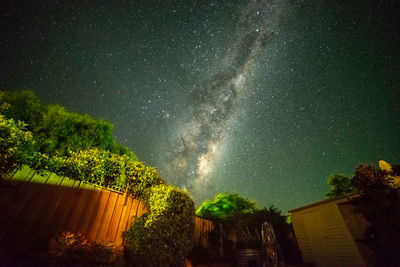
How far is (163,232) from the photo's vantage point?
5.93 m

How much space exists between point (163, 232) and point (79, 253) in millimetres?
2320

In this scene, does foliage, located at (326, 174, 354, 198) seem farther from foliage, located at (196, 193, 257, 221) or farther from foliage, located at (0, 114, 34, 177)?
foliage, located at (0, 114, 34, 177)

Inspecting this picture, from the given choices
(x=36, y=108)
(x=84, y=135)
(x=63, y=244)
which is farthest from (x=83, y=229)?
(x=36, y=108)

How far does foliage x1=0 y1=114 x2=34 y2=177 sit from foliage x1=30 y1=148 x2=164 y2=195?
37 centimetres

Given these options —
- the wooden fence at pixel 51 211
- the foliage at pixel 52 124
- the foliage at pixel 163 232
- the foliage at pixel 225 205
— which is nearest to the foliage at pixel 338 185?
the foliage at pixel 225 205

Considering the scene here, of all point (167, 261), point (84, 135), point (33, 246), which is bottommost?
point (167, 261)

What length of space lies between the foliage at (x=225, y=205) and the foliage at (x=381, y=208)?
596 inches

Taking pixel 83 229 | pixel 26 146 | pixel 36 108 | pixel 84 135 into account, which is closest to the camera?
pixel 26 146

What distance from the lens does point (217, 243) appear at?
11.4 metres

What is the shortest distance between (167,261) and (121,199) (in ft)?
9.51

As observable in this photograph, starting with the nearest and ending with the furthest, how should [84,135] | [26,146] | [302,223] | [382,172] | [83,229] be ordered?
[26,146] → [83,229] → [382,172] → [84,135] → [302,223]

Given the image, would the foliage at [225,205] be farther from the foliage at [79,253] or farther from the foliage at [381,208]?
the foliage at [79,253]

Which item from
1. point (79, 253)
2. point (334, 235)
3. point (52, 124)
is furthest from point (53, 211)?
point (334, 235)

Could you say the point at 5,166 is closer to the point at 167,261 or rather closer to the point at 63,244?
the point at 63,244
